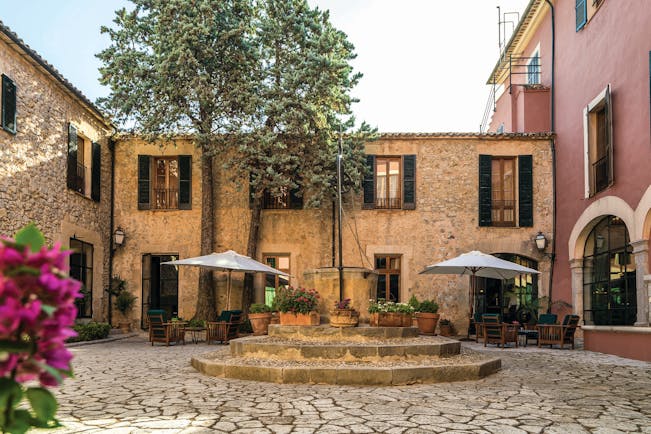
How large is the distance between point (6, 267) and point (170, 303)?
15.7 meters

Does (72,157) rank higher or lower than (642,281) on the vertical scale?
higher

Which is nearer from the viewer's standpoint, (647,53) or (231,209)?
(647,53)

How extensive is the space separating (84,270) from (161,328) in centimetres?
385

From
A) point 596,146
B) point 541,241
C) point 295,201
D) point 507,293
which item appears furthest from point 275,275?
point 596,146

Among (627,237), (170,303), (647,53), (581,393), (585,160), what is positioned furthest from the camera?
(170,303)

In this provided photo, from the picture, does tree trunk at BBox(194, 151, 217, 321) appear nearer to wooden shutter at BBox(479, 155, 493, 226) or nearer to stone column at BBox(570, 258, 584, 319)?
wooden shutter at BBox(479, 155, 493, 226)

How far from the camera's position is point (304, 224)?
1585 centimetres

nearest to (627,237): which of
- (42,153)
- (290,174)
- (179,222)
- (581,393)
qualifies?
(581,393)

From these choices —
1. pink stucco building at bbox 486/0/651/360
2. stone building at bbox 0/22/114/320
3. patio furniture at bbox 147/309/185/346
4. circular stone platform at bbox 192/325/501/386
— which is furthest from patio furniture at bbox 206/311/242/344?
pink stucco building at bbox 486/0/651/360

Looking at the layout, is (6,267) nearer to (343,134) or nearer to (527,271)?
(527,271)

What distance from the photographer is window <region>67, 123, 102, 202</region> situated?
13.6m

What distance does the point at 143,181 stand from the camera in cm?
1606

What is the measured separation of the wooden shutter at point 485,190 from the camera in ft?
51.3

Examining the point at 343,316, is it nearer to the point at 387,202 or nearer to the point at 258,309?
the point at 258,309
